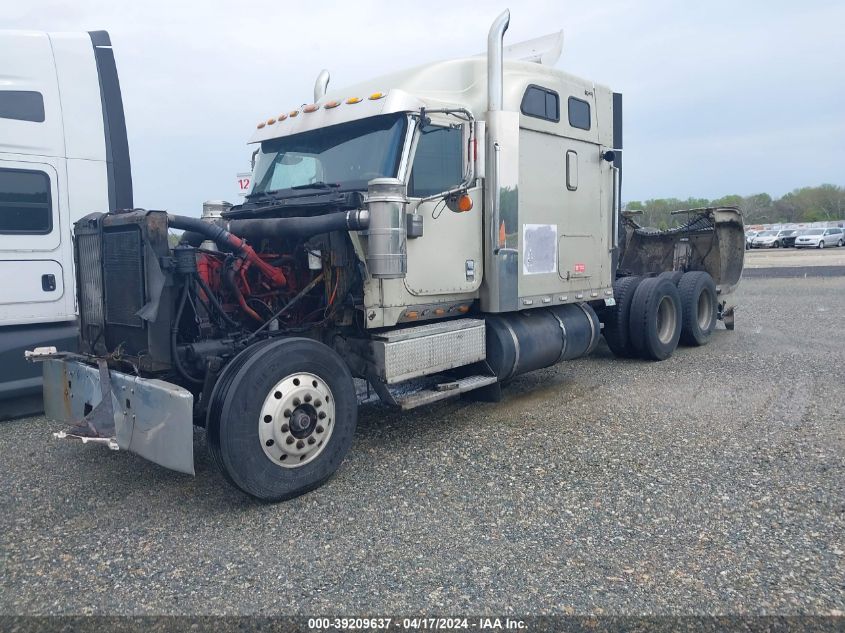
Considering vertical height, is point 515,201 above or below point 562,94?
below

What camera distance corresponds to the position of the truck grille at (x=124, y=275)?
448 cm

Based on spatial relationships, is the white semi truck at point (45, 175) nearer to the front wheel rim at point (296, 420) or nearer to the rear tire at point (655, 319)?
the front wheel rim at point (296, 420)

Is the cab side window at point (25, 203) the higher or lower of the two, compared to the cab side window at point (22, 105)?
lower

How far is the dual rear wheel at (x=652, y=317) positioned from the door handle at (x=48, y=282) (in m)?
6.24

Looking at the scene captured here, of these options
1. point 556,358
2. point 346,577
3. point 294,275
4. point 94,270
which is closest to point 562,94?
point 556,358

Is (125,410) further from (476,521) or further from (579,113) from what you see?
(579,113)

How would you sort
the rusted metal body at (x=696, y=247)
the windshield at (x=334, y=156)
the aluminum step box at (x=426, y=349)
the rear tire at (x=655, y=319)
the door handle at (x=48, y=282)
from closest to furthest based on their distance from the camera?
the aluminum step box at (x=426, y=349)
the windshield at (x=334, y=156)
the door handle at (x=48, y=282)
the rear tire at (x=655, y=319)
the rusted metal body at (x=696, y=247)

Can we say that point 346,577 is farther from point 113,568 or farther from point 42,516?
point 42,516

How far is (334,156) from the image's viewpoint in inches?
219

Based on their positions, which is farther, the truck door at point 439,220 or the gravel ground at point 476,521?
the truck door at point 439,220

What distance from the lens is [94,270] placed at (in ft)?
16.1

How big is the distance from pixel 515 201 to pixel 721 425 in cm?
259

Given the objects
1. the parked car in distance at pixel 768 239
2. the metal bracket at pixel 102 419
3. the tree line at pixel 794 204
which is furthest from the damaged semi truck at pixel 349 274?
the tree line at pixel 794 204

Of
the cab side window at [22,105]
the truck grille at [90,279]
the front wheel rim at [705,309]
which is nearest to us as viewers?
the truck grille at [90,279]
